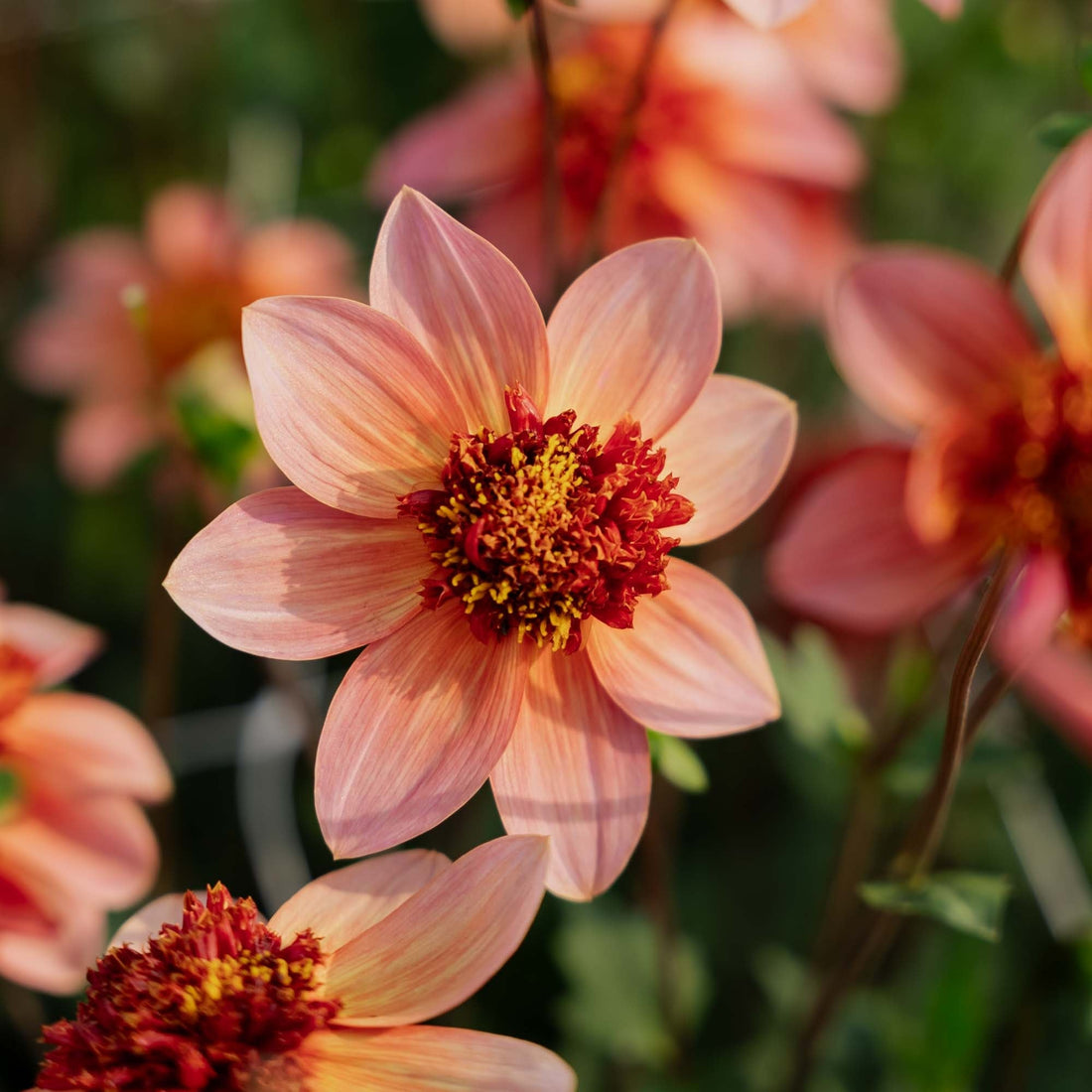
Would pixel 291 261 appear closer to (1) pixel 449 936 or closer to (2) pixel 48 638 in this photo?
(2) pixel 48 638

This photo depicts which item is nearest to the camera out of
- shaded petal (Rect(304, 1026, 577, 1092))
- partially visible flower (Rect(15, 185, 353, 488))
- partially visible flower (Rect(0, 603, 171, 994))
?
shaded petal (Rect(304, 1026, 577, 1092))

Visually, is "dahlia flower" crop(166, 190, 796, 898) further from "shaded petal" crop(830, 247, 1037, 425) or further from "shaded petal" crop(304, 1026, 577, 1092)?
"shaded petal" crop(830, 247, 1037, 425)

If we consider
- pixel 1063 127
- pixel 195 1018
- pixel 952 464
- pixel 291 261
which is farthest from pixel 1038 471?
pixel 291 261

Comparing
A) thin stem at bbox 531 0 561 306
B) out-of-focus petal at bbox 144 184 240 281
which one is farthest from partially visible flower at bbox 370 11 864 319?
out-of-focus petal at bbox 144 184 240 281

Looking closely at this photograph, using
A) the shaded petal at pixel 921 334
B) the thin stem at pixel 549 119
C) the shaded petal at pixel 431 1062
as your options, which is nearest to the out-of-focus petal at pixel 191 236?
the thin stem at pixel 549 119

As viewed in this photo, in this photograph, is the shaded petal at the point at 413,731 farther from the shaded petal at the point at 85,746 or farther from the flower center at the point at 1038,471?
the flower center at the point at 1038,471

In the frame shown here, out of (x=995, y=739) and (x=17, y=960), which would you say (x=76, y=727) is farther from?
(x=995, y=739)

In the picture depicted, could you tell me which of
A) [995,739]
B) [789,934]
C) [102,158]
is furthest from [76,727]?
[102,158]
